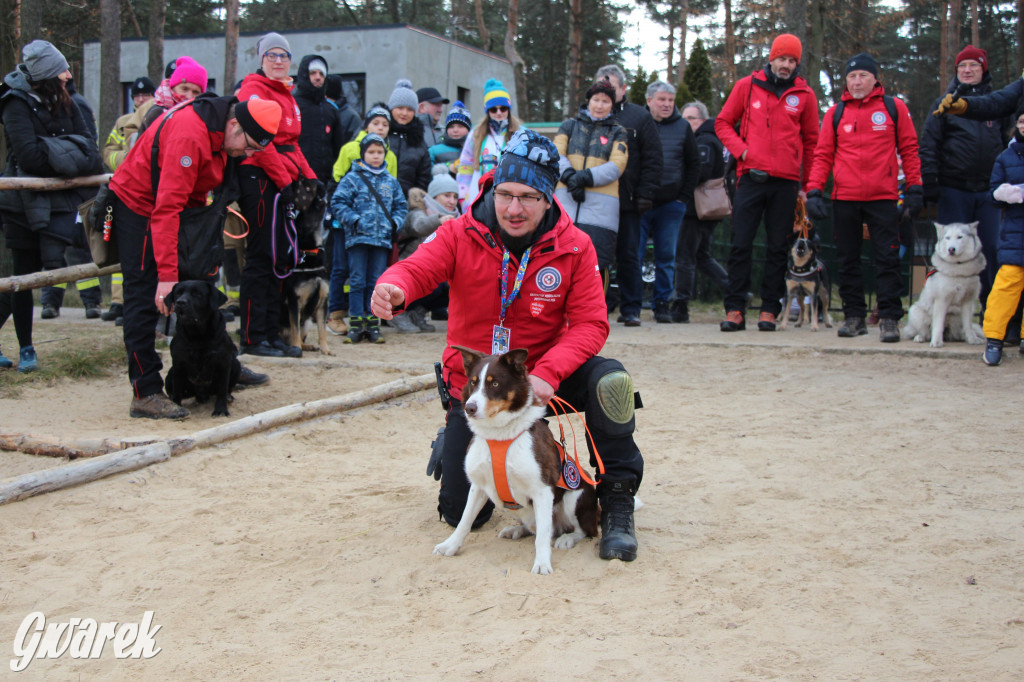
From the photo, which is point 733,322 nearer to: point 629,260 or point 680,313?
point 680,313

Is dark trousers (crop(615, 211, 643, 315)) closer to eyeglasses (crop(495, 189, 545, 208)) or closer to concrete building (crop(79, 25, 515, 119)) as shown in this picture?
eyeglasses (crop(495, 189, 545, 208))

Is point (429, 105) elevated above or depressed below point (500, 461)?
above

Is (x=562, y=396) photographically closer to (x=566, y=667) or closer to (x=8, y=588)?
(x=566, y=667)

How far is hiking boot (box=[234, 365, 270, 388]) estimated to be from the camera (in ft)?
22.4

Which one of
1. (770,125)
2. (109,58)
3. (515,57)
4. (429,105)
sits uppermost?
(515,57)

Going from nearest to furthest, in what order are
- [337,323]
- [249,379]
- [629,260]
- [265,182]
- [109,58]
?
[249,379] < [265,182] < [629,260] < [337,323] < [109,58]

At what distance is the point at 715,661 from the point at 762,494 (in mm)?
1789

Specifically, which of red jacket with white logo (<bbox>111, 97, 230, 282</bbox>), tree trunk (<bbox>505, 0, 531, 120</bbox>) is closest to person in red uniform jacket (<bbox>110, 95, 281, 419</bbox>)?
red jacket with white logo (<bbox>111, 97, 230, 282</bbox>)

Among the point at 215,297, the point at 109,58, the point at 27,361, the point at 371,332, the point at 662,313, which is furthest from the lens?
the point at 109,58

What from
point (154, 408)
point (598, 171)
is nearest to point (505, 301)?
point (154, 408)

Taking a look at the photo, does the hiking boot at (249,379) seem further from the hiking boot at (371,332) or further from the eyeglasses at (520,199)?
the eyeglasses at (520,199)

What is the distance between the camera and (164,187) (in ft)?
18.0

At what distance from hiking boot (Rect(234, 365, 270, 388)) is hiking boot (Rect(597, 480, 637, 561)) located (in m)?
3.82

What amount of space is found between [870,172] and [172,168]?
6.06 m
